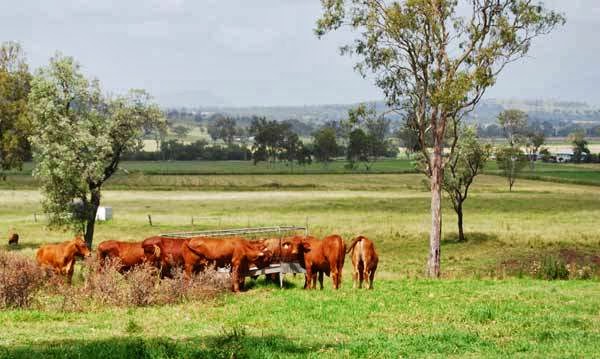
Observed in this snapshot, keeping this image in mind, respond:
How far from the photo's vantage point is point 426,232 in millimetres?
57500

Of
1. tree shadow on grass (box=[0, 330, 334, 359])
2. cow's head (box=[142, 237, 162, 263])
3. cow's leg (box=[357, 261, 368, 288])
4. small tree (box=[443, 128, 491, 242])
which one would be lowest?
cow's leg (box=[357, 261, 368, 288])

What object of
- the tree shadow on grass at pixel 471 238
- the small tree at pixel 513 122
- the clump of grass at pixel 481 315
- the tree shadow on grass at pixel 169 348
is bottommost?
the tree shadow on grass at pixel 471 238

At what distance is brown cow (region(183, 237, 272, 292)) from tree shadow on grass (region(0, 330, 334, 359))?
8983mm

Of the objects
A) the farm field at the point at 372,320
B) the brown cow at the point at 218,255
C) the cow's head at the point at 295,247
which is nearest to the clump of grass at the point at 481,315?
the farm field at the point at 372,320

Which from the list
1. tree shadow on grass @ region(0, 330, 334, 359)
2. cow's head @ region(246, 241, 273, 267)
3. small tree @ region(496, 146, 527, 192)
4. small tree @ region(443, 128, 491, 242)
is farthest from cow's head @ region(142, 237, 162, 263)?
small tree @ region(496, 146, 527, 192)

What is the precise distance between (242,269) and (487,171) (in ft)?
421

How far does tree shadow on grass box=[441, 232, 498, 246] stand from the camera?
5397 centimetres

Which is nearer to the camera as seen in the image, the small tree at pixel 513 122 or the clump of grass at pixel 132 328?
the clump of grass at pixel 132 328

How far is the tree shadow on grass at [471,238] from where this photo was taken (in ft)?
177

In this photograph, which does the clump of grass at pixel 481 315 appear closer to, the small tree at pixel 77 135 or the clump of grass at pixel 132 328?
the clump of grass at pixel 132 328

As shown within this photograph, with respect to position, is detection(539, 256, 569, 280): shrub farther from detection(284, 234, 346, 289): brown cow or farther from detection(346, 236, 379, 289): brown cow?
detection(284, 234, 346, 289): brown cow

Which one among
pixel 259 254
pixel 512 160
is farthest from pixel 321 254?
pixel 512 160

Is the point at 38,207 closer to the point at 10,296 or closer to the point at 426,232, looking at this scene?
the point at 426,232

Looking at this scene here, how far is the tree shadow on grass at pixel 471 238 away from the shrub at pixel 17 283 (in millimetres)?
37017
